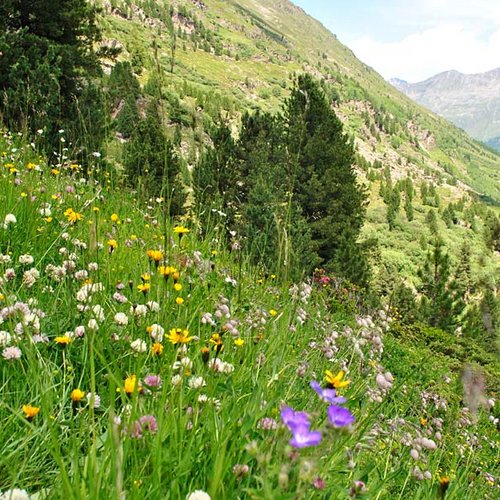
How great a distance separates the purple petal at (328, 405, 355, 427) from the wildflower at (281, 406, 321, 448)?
0.12ft

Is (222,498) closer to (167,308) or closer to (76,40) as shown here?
(167,308)

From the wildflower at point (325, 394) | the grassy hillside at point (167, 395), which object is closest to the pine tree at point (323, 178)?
the grassy hillside at point (167, 395)

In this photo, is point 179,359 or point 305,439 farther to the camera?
point 179,359

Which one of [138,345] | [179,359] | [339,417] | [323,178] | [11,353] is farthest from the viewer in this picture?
[323,178]

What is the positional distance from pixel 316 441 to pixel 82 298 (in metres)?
1.58

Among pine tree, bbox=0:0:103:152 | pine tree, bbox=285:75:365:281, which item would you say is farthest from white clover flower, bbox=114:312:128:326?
pine tree, bbox=285:75:365:281

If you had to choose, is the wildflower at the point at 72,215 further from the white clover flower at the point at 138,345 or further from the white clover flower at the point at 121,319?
the white clover flower at the point at 138,345

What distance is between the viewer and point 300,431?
0.80 meters

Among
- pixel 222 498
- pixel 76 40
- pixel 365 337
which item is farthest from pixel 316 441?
pixel 76 40

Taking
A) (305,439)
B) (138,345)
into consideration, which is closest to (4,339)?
(138,345)

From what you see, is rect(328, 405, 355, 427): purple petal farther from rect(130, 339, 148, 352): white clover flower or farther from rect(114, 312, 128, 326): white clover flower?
rect(114, 312, 128, 326): white clover flower

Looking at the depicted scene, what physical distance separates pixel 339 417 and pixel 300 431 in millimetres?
75

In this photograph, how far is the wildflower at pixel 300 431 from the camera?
0.76 m

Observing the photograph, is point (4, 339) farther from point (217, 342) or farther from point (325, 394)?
point (325, 394)
